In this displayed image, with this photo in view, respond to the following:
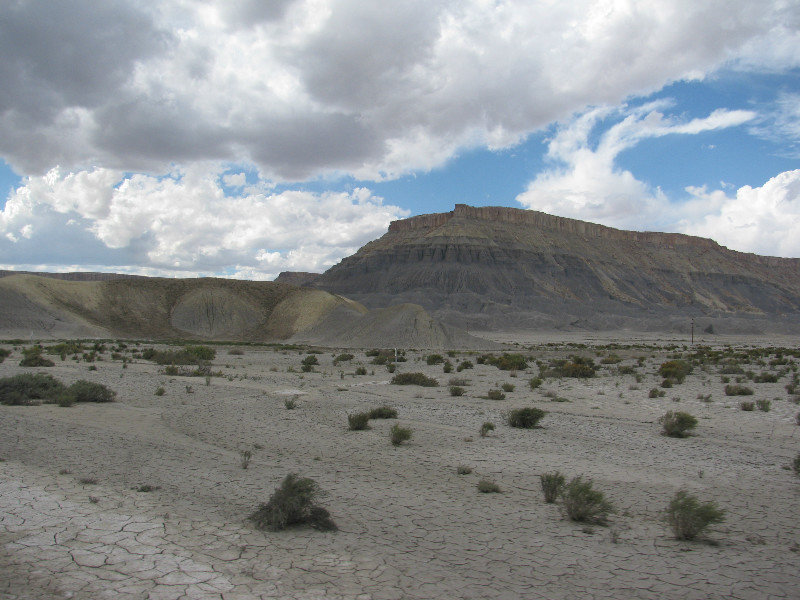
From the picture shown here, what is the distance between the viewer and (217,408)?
1633 cm

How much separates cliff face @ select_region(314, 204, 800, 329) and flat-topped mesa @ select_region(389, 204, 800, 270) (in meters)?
0.33

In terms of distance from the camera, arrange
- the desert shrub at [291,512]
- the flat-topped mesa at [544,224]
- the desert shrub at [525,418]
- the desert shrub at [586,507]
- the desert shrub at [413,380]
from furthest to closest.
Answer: the flat-topped mesa at [544,224] → the desert shrub at [413,380] → the desert shrub at [525,418] → the desert shrub at [586,507] → the desert shrub at [291,512]

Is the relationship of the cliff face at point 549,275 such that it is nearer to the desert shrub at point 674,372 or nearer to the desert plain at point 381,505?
the desert shrub at point 674,372

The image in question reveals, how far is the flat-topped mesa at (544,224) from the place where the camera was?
6363 inches

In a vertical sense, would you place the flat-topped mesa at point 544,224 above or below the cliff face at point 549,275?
above

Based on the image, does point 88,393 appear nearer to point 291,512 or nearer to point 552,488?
point 291,512

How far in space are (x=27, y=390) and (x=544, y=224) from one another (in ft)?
524

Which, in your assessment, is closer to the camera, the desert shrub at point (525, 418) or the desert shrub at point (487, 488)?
the desert shrub at point (487, 488)

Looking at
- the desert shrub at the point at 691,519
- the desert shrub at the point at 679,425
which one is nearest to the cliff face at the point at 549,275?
the desert shrub at the point at 679,425

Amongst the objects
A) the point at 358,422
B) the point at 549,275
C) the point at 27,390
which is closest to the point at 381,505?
the point at 358,422

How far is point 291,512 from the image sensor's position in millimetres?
6547

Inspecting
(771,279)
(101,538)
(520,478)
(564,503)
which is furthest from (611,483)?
(771,279)

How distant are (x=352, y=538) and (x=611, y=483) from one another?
4.82 meters

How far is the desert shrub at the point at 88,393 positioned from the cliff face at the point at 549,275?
98068mm
